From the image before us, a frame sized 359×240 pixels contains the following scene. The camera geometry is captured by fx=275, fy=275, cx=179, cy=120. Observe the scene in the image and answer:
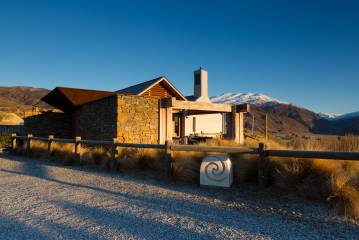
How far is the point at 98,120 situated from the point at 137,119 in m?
2.26

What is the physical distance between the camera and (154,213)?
4.62 m

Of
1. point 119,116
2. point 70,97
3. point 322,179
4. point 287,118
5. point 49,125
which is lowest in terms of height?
point 322,179

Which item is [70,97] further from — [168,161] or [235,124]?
[168,161]

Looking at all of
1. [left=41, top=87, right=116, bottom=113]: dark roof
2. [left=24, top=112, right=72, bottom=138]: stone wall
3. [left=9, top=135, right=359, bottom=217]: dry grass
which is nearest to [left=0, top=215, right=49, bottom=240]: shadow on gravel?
[left=9, top=135, right=359, bottom=217]: dry grass

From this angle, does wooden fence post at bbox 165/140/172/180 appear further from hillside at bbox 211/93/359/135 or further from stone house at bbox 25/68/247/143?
hillside at bbox 211/93/359/135

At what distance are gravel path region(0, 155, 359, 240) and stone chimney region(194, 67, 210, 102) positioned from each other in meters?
20.1

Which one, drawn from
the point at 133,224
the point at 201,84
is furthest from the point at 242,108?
the point at 133,224

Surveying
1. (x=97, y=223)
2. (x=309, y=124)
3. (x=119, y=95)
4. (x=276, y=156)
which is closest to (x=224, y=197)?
(x=276, y=156)

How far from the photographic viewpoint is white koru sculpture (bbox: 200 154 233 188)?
6367 millimetres

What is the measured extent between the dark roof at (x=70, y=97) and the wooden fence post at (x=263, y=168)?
468 inches

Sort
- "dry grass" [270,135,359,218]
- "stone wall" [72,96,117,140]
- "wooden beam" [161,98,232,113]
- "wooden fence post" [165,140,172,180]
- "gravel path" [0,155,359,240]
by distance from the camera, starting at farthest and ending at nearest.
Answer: "wooden beam" [161,98,232,113] → "stone wall" [72,96,117,140] → "wooden fence post" [165,140,172,180] → "dry grass" [270,135,359,218] → "gravel path" [0,155,359,240]

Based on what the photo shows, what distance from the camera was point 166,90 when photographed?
20.8m

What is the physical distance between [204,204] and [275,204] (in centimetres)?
134

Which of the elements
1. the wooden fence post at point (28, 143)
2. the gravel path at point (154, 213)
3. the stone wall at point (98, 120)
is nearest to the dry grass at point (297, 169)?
the gravel path at point (154, 213)
